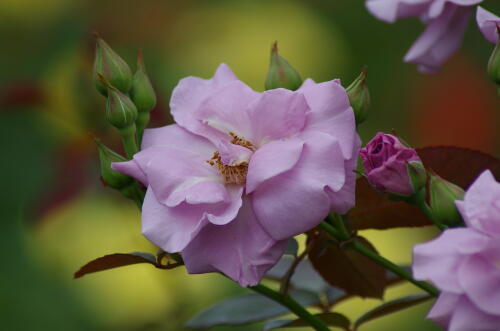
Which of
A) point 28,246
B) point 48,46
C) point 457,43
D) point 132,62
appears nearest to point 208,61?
point 132,62

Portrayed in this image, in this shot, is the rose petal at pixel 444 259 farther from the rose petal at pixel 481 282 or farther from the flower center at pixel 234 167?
the flower center at pixel 234 167

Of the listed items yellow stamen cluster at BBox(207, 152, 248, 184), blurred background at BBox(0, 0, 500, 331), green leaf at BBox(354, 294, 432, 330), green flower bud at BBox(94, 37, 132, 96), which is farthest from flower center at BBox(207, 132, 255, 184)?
blurred background at BBox(0, 0, 500, 331)

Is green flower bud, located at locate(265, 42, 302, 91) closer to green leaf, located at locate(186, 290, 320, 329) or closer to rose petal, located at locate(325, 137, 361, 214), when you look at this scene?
rose petal, located at locate(325, 137, 361, 214)

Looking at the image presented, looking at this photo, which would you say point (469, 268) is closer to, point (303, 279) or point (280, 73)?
point (280, 73)

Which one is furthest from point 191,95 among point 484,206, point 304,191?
point 484,206

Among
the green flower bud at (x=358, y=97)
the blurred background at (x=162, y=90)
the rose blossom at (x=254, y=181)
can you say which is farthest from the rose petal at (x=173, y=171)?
the blurred background at (x=162, y=90)
